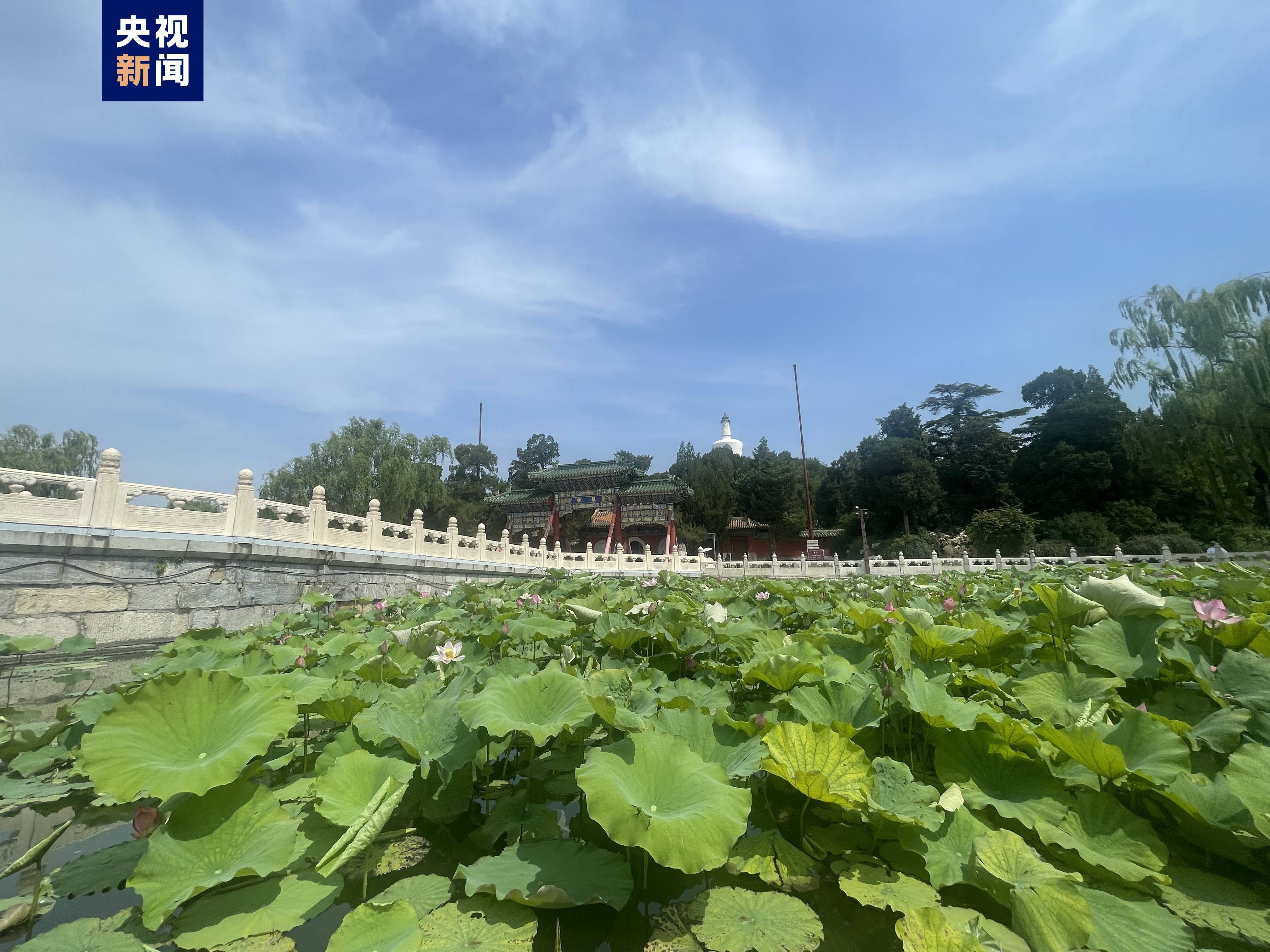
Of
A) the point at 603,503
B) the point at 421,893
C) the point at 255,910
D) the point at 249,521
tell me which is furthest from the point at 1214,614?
the point at 603,503

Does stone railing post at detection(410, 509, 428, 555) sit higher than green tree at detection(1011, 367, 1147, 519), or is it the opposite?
green tree at detection(1011, 367, 1147, 519)

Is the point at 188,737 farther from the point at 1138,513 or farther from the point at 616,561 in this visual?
the point at 1138,513

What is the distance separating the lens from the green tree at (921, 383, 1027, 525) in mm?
30109

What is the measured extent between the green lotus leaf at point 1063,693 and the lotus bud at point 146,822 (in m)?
1.86

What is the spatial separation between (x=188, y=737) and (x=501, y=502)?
2715 cm

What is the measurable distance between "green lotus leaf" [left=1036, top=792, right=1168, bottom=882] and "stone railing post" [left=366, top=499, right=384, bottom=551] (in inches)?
385

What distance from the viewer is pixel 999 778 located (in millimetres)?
1127

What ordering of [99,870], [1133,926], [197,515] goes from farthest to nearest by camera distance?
1. [197,515]
2. [99,870]
3. [1133,926]

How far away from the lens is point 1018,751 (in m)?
1.12

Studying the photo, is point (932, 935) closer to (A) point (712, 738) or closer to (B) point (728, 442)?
(A) point (712, 738)

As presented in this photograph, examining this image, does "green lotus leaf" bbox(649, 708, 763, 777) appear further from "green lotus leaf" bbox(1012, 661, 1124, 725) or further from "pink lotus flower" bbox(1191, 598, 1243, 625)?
"pink lotus flower" bbox(1191, 598, 1243, 625)

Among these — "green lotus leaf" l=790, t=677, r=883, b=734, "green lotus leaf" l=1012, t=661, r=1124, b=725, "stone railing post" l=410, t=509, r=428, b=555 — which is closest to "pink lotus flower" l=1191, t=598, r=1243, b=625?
"green lotus leaf" l=1012, t=661, r=1124, b=725

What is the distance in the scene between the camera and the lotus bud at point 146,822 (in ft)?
3.46

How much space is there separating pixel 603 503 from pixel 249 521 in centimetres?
1865
